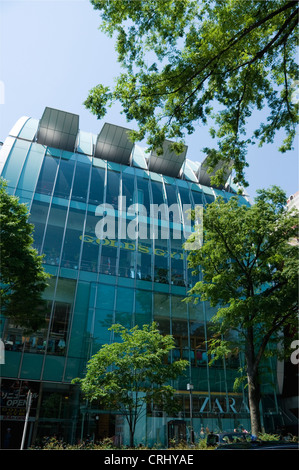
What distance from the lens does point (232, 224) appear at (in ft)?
49.8

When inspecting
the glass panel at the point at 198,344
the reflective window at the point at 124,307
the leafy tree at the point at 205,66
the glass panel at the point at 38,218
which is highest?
the glass panel at the point at 38,218

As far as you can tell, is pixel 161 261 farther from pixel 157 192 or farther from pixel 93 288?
pixel 157 192

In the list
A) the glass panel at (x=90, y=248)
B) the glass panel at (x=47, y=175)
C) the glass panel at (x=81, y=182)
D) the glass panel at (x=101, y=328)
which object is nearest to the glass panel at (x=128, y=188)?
the glass panel at (x=81, y=182)

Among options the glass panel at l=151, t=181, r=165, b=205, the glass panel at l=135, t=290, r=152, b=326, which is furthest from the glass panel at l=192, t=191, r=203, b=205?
the glass panel at l=135, t=290, r=152, b=326

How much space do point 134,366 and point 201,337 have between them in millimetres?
8938

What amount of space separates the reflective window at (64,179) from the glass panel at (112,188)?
3.02 m

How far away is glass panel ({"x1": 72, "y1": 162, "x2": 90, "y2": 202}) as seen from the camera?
23531mm

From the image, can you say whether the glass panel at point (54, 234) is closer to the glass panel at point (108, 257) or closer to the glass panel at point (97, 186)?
the glass panel at point (97, 186)


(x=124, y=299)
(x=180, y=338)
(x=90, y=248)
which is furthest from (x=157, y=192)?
(x=180, y=338)

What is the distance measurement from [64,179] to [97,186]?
2.61 meters

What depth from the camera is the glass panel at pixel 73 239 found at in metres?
20.9

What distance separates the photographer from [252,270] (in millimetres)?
14992

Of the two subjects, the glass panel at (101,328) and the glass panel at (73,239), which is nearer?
the glass panel at (101,328)

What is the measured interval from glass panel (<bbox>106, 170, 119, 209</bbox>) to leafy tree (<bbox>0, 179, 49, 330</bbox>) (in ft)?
36.8
